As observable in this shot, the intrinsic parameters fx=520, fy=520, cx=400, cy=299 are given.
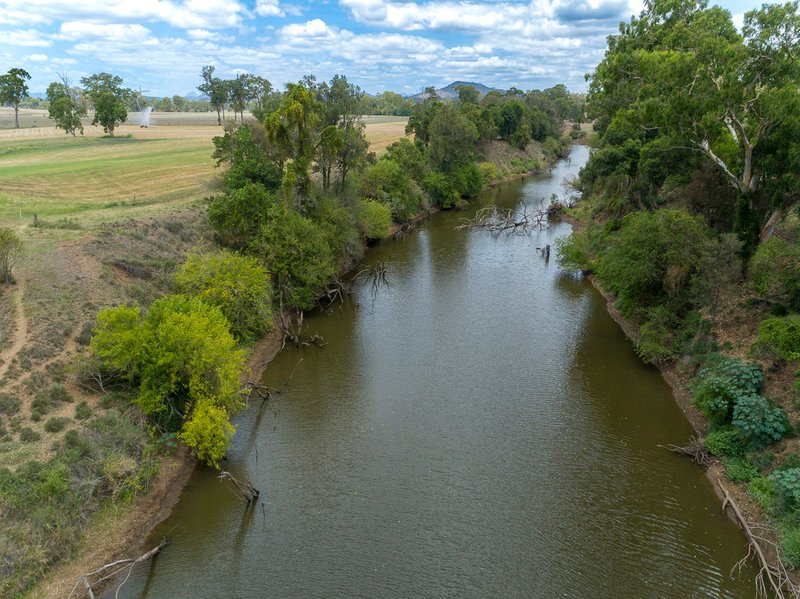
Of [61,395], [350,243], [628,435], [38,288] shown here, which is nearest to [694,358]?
[628,435]

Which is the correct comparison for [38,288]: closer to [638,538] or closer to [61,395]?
[61,395]

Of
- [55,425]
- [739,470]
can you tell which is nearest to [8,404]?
[55,425]

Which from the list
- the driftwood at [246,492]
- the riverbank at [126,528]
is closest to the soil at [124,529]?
the riverbank at [126,528]

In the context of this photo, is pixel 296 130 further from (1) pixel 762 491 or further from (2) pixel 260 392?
(1) pixel 762 491

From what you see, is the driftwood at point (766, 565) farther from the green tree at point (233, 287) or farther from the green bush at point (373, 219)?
the green bush at point (373, 219)

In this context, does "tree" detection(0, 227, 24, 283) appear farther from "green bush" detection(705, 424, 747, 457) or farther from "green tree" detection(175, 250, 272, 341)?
"green bush" detection(705, 424, 747, 457)

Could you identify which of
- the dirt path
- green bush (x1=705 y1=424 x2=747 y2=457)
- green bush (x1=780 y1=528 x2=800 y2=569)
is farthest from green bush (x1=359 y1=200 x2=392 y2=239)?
green bush (x1=780 y1=528 x2=800 y2=569)
